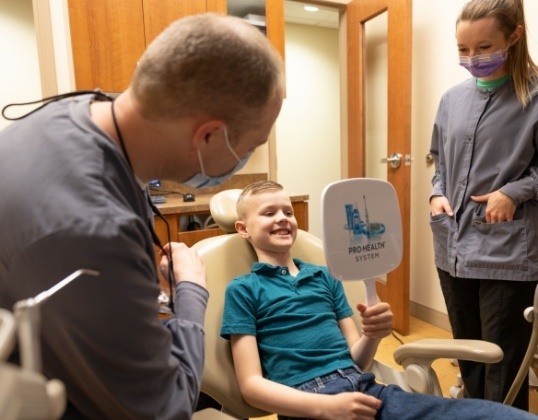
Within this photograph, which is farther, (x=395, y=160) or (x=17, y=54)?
(x=395, y=160)

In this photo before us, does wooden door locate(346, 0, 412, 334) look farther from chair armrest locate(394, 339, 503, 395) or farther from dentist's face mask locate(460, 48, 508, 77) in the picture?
chair armrest locate(394, 339, 503, 395)

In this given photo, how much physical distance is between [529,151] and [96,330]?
128cm

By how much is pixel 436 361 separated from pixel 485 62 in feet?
5.17

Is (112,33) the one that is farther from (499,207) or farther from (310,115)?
(310,115)

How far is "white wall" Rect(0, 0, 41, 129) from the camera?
7.10ft

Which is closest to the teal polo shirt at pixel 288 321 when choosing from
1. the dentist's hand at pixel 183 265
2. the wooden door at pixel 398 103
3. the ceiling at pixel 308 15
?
the dentist's hand at pixel 183 265

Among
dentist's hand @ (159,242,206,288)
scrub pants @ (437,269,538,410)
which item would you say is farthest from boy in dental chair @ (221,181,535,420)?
scrub pants @ (437,269,538,410)

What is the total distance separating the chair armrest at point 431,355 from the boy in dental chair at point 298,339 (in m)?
0.06

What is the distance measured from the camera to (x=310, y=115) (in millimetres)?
3961

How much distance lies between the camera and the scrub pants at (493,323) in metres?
1.31

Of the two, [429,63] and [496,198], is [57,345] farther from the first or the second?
[429,63]

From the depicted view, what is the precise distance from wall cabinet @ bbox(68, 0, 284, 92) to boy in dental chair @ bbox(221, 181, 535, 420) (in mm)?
1326

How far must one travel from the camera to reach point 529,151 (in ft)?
4.22

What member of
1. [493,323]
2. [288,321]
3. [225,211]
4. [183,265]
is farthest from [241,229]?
[493,323]
